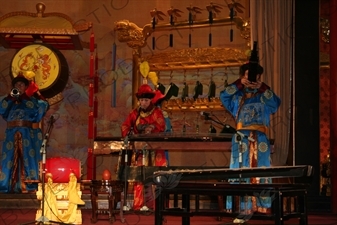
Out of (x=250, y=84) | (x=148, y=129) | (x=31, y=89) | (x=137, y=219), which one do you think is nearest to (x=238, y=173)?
(x=250, y=84)

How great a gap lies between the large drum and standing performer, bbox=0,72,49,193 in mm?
2524

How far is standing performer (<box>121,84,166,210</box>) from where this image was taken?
8.15 metres

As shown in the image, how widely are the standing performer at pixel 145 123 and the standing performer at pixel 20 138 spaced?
1637mm

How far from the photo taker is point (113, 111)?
10.8 meters

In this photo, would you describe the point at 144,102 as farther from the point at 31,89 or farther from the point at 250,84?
the point at 250,84

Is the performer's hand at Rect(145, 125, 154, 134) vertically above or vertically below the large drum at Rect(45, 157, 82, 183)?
above

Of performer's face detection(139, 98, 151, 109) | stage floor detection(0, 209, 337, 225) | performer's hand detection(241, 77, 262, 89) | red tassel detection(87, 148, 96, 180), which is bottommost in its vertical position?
stage floor detection(0, 209, 337, 225)

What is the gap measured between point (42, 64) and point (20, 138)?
1281 millimetres

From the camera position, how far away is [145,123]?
8305 millimetres

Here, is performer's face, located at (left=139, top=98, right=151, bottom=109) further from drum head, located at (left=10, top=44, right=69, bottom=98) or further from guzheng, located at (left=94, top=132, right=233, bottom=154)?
drum head, located at (left=10, top=44, right=69, bottom=98)

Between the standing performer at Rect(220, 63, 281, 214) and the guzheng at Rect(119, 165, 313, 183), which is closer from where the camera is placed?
the guzheng at Rect(119, 165, 313, 183)

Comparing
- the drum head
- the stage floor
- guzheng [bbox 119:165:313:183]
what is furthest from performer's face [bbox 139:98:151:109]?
guzheng [bbox 119:165:313:183]

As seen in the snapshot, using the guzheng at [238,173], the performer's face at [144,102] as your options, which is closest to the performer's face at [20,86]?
the performer's face at [144,102]

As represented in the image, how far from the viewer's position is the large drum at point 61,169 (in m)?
6.73
